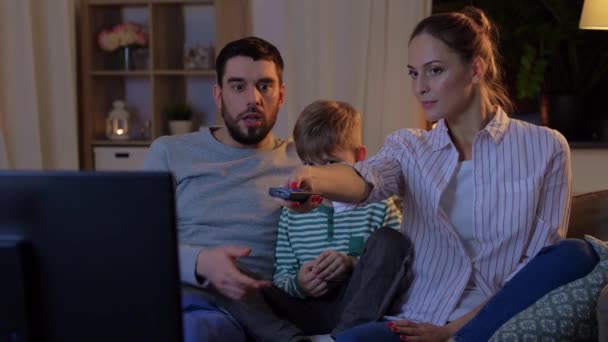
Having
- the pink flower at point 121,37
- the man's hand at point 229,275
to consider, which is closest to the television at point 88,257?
the man's hand at point 229,275

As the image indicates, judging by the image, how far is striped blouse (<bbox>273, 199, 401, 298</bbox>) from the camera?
6.24ft

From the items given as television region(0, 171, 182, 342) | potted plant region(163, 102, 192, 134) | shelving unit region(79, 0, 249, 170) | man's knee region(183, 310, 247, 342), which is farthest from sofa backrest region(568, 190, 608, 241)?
potted plant region(163, 102, 192, 134)

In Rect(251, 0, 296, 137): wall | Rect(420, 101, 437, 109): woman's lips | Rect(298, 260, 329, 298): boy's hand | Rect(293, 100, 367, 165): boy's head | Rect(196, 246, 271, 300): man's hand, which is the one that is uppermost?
Answer: Rect(251, 0, 296, 137): wall

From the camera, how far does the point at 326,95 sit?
3604 millimetres

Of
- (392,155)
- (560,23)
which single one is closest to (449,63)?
(392,155)

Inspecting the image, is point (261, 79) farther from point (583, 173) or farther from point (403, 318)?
point (583, 173)

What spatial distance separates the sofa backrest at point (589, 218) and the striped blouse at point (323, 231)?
19.4 inches

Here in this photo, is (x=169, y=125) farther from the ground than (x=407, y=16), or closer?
closer

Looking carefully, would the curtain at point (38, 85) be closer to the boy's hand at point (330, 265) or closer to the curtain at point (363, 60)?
the curtain at point (363, 60)

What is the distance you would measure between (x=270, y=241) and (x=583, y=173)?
2.05m

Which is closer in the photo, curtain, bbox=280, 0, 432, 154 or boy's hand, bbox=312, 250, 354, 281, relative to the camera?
boy's hand, bbox=312, 250, 354, 281

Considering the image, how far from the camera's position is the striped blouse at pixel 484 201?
1.65 m

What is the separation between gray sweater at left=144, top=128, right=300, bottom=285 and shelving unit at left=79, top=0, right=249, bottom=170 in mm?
1939

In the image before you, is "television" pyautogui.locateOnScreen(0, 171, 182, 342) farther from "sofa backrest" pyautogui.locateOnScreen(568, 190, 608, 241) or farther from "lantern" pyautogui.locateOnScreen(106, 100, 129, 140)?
"lantern" pyautogui.locateOnScreen(106, 100, 129, 140)
